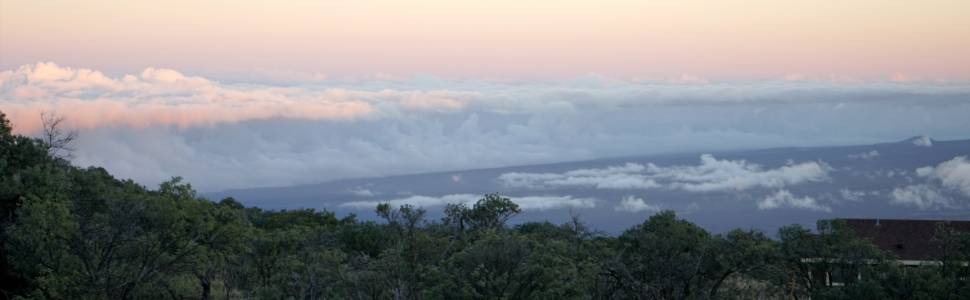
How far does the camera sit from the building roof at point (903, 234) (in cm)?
6391

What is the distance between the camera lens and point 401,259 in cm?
4609

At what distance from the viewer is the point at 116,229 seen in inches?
1741

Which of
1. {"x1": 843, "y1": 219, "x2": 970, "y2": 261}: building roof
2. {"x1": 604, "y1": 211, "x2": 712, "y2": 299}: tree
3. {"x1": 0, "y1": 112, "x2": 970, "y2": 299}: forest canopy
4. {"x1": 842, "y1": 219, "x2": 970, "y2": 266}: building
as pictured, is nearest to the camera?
{"x1": 0, "y1": 112, "x2": 970, "y2": 299}: forest canopy

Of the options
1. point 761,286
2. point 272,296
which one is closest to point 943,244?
point 761,286

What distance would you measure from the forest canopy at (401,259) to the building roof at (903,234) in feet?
44.4

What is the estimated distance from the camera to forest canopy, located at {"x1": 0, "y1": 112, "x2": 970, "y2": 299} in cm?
4150

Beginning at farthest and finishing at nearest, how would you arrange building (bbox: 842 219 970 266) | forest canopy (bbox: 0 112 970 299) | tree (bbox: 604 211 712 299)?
1. building (bbox: 842 219 970 266)
2. tree (bbox: 604 211 712 299)
3. forest canopy (bbox: 0 112 970 299)

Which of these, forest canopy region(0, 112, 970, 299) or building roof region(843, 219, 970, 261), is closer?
forest canopy region(0, 112, 970, 299)

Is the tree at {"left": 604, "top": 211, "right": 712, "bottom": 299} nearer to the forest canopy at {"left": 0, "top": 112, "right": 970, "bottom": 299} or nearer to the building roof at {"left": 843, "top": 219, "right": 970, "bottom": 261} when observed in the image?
the forest canopy at {"left": 0, "top": 112, "right": 970, "bottom": 299}

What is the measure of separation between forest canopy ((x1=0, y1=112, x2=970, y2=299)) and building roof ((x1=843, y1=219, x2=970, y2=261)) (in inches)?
533

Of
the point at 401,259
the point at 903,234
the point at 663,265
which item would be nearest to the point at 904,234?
the point at 903,234

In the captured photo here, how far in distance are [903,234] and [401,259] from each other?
120 feet

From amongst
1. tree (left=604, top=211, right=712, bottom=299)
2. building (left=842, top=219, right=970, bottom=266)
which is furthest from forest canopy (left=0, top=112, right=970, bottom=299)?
building (left=842, top=219, right=970, bottom=266)

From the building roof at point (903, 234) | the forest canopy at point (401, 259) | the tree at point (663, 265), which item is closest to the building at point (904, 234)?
the building roof at point (903, 234)
